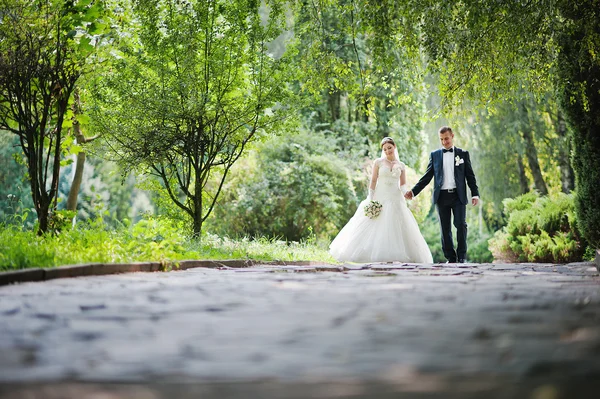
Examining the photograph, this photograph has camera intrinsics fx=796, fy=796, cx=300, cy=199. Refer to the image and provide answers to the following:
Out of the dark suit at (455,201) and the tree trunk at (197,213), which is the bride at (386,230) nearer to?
the dark suit at (455,201)

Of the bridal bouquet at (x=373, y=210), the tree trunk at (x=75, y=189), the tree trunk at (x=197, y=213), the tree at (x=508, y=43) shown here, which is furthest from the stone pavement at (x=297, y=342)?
the tree trunk at (x=75, y=189)

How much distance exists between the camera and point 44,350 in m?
3.75

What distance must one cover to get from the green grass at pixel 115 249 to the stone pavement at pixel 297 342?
1.46 m

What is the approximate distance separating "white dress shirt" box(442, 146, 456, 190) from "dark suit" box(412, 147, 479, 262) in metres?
0.05

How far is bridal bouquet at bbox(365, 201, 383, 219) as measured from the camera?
601 inches

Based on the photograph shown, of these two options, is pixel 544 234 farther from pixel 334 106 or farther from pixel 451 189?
pixel 334 106

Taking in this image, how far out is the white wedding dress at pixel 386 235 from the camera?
48.9ft

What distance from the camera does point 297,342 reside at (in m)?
3.94

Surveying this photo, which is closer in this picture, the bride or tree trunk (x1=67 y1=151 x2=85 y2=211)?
the bride

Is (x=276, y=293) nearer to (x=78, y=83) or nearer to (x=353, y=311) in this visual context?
(x=353, y=311)

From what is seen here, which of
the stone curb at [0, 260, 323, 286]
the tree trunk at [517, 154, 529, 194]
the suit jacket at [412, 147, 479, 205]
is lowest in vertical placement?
the stone curb at [0, 260, 323, 286]

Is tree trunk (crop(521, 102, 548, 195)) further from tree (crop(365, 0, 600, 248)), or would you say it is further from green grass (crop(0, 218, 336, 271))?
green grass (crop(0, 218, 336, 271))

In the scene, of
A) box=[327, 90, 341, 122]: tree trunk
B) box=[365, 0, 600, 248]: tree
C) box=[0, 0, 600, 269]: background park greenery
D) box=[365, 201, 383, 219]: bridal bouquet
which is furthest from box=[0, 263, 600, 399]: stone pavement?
box=[327, 90, 341, 122]: tree trunk

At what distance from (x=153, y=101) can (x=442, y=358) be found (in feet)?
34.0
